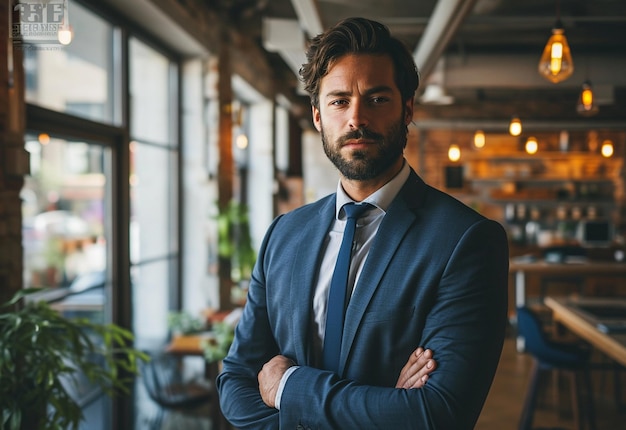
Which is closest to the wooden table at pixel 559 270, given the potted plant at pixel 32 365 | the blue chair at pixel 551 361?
the blue chair at pixel 551 361

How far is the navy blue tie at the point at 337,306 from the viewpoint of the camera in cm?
141

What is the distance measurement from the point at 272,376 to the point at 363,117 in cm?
64

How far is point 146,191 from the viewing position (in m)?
5.13

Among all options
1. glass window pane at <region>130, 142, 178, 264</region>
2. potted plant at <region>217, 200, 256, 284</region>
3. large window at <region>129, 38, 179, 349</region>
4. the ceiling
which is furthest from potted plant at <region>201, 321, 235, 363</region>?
the ceiling

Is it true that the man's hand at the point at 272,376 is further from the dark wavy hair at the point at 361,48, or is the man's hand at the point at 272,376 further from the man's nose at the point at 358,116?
the dark wavy hair at the point at 361,48

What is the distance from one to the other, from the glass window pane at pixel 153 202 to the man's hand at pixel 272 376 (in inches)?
129

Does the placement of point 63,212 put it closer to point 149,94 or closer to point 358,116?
point 149,94

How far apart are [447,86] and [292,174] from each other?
13.0 ft

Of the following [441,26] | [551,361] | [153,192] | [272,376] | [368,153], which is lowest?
[551,361]

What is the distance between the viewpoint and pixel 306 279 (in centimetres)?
150

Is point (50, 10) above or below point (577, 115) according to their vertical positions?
below

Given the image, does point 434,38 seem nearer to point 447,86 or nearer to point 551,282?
point 447,86

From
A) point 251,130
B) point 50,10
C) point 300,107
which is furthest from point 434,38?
point 300,107

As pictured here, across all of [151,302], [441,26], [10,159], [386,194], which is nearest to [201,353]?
[151,302]
